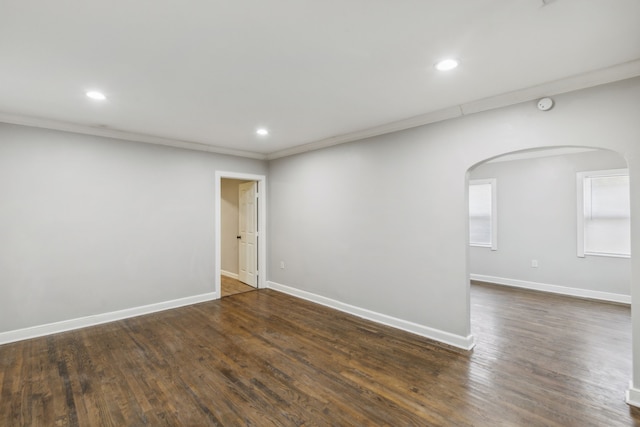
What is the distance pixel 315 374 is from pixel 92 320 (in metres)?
3.22

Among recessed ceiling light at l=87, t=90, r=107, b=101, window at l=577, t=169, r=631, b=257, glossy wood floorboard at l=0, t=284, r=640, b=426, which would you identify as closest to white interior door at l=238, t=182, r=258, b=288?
A: glossy wood floorboard at l=0, t=284, r=640, b=426

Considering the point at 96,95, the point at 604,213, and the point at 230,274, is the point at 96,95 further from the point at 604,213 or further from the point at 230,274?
the point at 604,213

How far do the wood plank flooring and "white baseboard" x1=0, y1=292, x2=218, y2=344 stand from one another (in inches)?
22.1

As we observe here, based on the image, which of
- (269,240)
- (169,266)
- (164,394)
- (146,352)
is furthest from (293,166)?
(164,394)

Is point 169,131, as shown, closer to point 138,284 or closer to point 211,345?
point 138,284

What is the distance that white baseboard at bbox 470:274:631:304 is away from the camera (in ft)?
16.2

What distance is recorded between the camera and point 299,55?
220 cm

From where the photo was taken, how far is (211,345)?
3.38 m

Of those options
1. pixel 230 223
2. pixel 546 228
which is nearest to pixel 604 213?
pixel 546 228

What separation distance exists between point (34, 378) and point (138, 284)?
1730 mm

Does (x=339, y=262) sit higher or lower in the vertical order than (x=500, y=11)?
lower

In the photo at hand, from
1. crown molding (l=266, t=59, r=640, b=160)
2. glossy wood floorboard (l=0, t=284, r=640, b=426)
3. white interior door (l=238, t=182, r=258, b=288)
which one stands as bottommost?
glossy wood floorboard (l=0, t=284, r=640, b=426)

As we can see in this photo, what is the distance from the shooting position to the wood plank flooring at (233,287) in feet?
18.5

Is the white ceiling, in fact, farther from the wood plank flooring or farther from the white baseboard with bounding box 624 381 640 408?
the wood plank flooring
